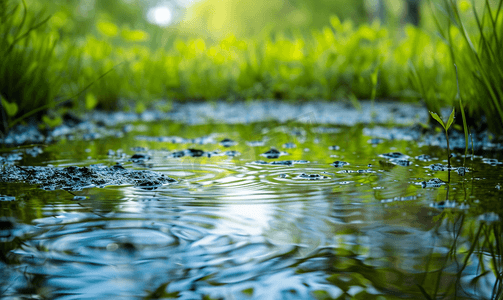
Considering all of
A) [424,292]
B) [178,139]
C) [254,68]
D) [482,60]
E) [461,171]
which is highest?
[254,68]

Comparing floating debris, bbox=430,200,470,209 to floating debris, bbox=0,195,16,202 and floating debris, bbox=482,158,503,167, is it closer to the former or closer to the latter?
floating debris, bbox=482,158,503,167

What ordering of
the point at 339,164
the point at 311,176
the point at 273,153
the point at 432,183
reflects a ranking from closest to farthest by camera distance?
the point at 432,183, the point at 311,176, the point at 339,164, the point at 273,153

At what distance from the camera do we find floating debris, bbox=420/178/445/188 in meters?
1.20

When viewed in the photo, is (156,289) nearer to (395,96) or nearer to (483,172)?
(483,172)

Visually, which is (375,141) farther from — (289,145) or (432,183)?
(432,183)

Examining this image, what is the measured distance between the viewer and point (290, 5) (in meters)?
21.5

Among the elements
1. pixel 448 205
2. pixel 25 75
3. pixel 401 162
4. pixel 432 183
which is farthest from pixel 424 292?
pixel 25 75

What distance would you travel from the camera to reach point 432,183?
4.00 ft

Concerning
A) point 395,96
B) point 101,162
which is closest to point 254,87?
point 395,96

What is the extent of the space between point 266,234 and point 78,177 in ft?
2.29

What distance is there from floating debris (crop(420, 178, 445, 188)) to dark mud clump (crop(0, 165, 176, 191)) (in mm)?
741

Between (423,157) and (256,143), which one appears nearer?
(423,157)

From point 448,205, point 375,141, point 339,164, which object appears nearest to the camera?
point 448,205

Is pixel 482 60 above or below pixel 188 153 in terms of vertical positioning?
above
